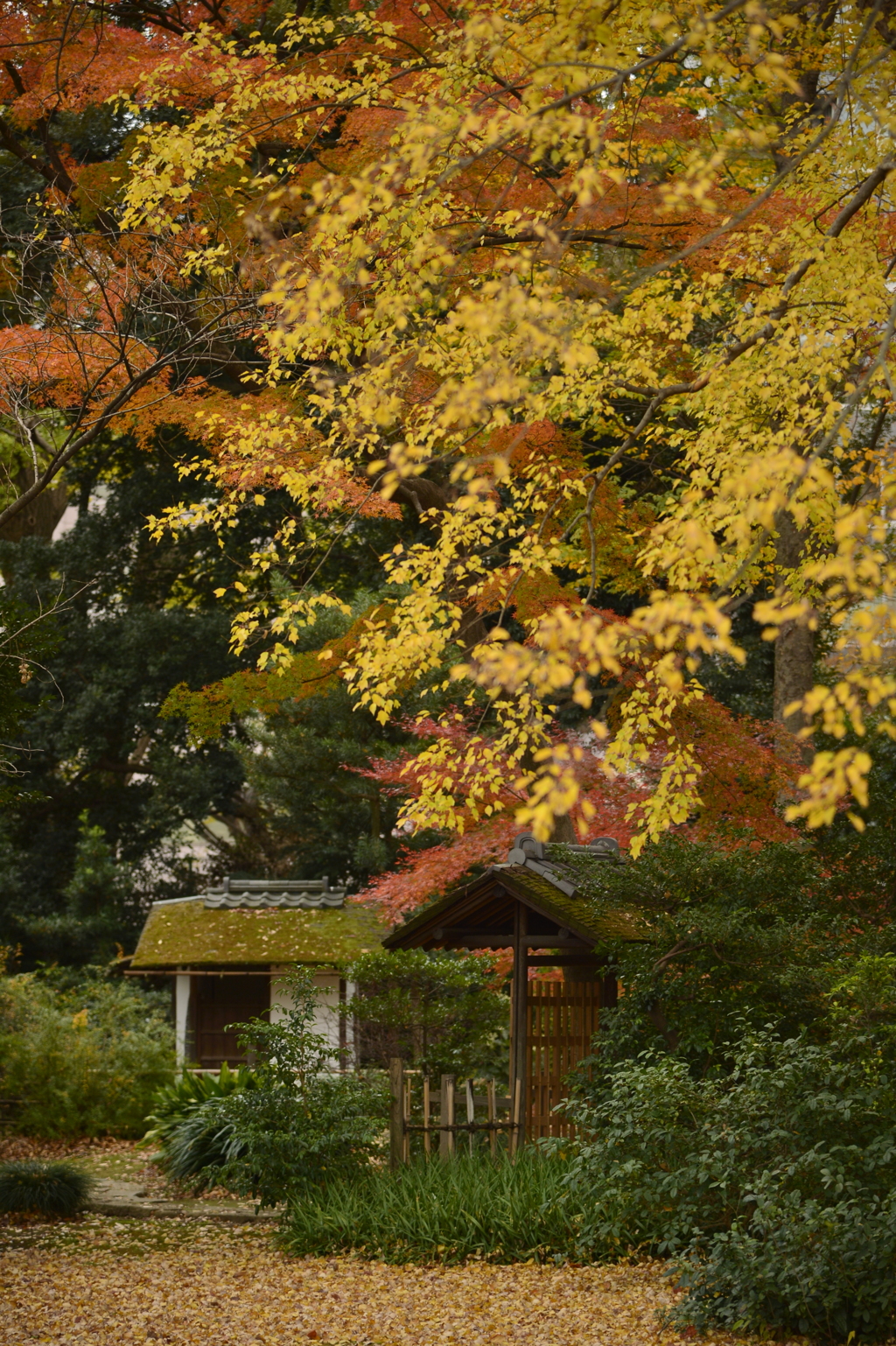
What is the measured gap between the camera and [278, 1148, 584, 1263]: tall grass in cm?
816

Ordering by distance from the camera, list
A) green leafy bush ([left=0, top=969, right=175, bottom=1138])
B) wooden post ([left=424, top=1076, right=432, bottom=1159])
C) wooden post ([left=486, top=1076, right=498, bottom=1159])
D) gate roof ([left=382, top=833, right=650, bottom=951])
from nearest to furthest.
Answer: gate roof ([left=382, top=833, right=650, bottom=951]) < wooden post ([left=486, top=1076, right=498, bottom=1159]) < wooden post ([left=424, top=1076, right=432, bottom=1159]) < green leafy bush ([left=0, top=969, right=175, bottom=1138])

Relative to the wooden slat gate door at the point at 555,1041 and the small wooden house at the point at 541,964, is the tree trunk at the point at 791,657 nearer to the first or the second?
the small wooden house at the point at 541,964

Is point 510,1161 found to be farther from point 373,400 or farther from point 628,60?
point 628,60

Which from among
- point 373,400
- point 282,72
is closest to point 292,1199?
point 373,400

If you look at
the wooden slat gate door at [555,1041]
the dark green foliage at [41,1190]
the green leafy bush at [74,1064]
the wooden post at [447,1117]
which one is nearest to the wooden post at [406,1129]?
the wooden post at [447,1117]

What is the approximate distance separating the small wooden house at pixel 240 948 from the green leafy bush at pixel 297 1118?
8.36 m

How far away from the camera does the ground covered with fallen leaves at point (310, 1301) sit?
22.1 ft

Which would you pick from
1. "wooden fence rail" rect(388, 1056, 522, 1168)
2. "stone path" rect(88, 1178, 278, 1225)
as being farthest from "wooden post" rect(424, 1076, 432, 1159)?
"stone path" rect(88, 1178, 278, 1225)

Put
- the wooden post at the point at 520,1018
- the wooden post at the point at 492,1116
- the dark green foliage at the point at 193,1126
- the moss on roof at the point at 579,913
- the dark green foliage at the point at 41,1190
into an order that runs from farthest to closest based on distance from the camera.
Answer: the dark green foliage at the point at 193,1126 < the dark green foliage at the point at 41,1190 < the wooden post at the point at 520,1018 < the wooden post at the point at 492,1116 < the moss on roof at the point at 579,913

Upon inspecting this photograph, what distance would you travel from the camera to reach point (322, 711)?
19.2m

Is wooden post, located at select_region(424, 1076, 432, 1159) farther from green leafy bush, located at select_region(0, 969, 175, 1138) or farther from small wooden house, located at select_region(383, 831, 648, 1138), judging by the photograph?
green leafy bush, located at select_region(0, 969, 175, 1138)

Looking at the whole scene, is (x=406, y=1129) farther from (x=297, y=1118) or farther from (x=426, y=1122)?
(x=297, y=1118)

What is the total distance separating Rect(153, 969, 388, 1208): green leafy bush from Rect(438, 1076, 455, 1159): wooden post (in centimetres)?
45

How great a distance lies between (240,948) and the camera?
1898cm
